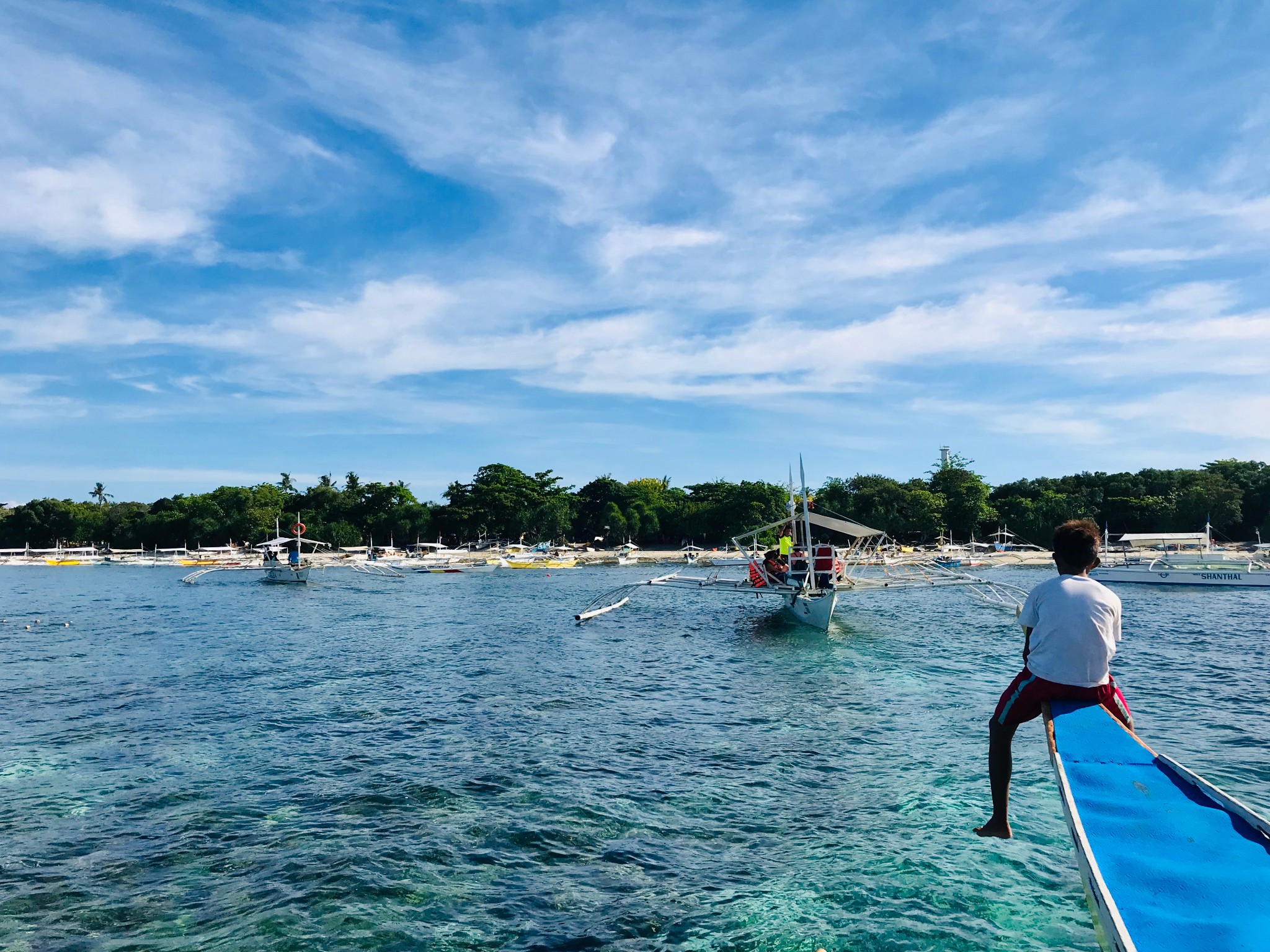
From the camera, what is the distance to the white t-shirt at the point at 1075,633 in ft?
21.6

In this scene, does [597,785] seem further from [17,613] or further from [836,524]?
[17,613]

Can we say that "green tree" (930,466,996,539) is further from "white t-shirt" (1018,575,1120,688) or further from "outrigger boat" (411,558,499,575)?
"white t-shirt" (1018,575,1120,688)

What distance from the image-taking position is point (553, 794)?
1352 cm

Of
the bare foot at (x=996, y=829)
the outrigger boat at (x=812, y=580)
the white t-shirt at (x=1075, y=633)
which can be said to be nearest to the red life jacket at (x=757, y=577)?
the outrigger boat at (x=812, y=580)

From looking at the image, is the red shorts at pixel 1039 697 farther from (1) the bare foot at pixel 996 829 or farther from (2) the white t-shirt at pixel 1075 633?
(1) the bare foot at pixel 996 829

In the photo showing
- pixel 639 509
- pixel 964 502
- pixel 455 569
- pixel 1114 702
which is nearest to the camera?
pixel 1114 702

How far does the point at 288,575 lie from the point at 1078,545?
81308 mm

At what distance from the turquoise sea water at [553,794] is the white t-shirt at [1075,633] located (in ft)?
11.9

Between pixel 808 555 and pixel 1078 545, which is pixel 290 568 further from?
pixel 1078 545

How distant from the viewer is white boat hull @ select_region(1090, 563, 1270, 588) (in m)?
61.8

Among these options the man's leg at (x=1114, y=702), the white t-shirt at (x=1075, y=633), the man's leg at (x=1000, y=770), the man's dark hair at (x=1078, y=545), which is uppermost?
the man's dark hair at (x=1078, y=545)

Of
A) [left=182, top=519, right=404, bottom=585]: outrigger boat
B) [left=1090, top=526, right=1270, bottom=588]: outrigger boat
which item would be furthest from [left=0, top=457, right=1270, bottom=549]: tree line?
[left=1090, top=526, right=1270, bottom=588]: outrigger boat

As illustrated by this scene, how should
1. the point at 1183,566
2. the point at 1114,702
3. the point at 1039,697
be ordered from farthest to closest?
the point at 1183,566, the point at 1114,702, the point at 1039,697

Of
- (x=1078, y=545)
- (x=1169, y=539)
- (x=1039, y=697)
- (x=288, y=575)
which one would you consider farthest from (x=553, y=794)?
(x=1169, y=539)
